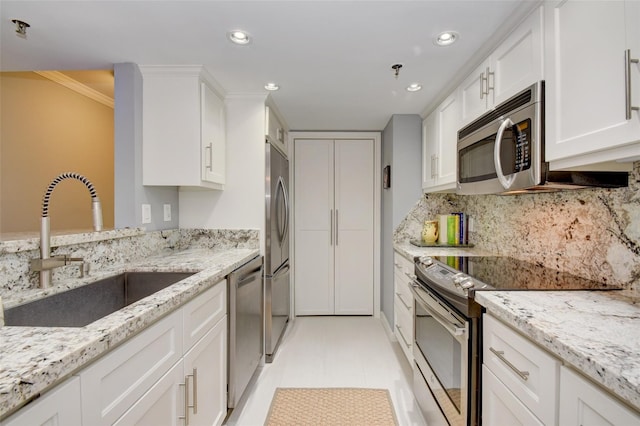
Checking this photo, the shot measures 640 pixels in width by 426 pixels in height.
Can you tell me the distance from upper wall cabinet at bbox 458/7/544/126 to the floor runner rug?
1.91 meters

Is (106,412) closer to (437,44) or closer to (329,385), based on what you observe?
(329,385)

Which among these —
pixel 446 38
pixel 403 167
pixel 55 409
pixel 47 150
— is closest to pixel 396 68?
pixel 446 38

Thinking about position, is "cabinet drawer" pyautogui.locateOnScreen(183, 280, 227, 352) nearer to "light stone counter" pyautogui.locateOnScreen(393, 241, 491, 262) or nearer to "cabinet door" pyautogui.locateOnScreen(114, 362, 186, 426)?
"cabinet door" pyautogui.locateOnScreen(114, 362, 186, 426)

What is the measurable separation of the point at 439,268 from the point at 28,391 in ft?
5.39

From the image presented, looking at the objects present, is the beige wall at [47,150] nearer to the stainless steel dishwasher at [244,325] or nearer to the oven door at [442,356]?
the stainless steel dishwasher at [244,325]

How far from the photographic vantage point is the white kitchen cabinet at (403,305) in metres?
2.24

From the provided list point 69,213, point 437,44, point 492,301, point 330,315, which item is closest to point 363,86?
point 437,44

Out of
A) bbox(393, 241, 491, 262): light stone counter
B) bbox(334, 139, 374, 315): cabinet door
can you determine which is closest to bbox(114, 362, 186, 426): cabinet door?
bbox(393, 241, 491, 262): light stone counter

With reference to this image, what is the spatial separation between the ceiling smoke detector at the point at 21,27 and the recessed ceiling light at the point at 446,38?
6.82 feet

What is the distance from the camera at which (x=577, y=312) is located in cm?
95

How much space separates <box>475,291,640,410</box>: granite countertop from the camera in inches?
25.0

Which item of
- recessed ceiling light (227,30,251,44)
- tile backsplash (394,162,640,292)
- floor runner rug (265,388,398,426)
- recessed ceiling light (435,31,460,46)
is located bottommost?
floor runner rug (265,388,398,426)

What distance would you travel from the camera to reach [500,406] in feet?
3.47

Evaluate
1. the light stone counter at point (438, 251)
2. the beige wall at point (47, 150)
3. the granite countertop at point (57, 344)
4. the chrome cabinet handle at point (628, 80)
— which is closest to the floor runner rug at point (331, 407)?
the light stone counter at point (438, 251)
